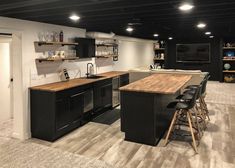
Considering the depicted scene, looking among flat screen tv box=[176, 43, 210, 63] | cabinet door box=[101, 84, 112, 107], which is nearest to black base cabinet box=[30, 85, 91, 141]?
cabinet door box=[101, 84, 112, 107]

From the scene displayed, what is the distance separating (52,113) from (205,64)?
9.30 meters

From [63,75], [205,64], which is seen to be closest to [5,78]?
[63,75]

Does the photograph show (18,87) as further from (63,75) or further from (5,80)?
(5,80)

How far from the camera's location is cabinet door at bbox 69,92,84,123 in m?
4.19

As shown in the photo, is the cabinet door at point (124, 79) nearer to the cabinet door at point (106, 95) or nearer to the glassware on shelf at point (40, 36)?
the cabinet door at point (106, 95)

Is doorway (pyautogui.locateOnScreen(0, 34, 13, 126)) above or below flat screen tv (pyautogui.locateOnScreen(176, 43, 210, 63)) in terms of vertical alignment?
below

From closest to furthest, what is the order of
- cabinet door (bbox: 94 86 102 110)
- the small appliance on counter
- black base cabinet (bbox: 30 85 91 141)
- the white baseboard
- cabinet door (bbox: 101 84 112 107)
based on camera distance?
black base cabinet (bbox: 30 85 91 141) < the white baseboard < the small appliance on counter < cabinet door (bbox: 94 86 102 110) < cabinet door (bbox: 101 84 112 107)

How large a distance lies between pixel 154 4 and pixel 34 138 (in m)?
2.98

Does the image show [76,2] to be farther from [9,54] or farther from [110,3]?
[9,54]

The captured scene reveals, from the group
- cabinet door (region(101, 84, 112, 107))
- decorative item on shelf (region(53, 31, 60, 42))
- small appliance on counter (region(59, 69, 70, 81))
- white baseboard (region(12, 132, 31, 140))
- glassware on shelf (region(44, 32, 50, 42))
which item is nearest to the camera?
white baseboard (region(12, 132, 31, 140))

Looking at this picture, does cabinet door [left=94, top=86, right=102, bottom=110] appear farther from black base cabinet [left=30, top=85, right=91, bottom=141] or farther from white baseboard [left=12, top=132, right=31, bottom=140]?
white baseboard [left=12, top=132, right=31, bottom=140]

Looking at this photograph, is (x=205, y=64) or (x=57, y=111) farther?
(x=205, y=64)

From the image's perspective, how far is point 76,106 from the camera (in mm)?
4336

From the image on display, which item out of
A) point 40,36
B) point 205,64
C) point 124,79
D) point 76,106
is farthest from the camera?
point 205,64
